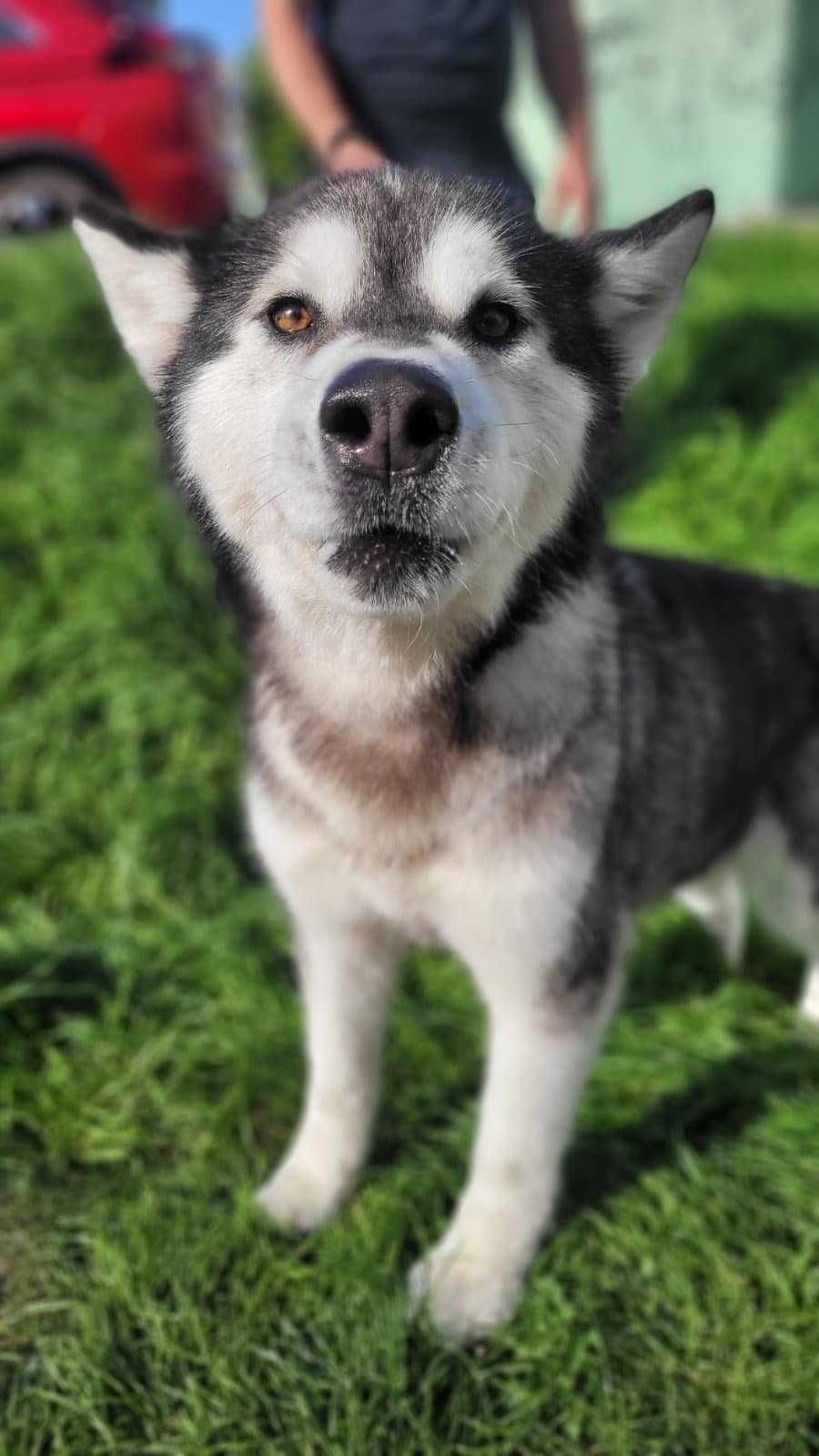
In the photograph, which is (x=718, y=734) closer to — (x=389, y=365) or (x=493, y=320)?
(x=493, y=320)

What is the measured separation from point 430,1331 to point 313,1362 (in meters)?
0.22

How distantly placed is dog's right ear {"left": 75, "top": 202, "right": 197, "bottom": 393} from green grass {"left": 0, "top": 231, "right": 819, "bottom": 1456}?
1639mm

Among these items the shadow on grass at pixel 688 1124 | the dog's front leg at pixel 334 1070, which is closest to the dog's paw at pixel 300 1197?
the dog's front leg at pixel 334 1070

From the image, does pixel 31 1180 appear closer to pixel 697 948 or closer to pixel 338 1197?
pixel 338 1197

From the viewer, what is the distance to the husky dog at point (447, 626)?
1613 mm

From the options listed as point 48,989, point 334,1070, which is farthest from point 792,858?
point 48,989

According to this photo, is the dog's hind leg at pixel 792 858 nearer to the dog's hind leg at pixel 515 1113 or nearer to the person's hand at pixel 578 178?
the dog's hind leg at pixel 515 1113

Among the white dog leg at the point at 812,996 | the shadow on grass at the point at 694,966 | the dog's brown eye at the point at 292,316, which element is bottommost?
the shadow on grass at the point at 694,966

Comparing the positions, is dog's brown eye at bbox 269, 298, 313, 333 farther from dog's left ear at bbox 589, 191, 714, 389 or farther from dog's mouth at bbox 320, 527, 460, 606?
dog's left ear at bbox 589, 191, 714, 389

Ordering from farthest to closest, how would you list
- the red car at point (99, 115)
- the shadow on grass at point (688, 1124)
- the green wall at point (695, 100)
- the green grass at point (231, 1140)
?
the green wall at point (695, 100)
the red car at point (99, 115)
the shadow on grass at point (688, 1124)
the green grass at point (231, 1140)

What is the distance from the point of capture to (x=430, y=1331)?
213cm

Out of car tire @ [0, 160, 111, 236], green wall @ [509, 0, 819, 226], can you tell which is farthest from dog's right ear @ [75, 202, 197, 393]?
green wall @ [509, 0, 819, 226]

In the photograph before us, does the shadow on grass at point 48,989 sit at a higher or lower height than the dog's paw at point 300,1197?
higher

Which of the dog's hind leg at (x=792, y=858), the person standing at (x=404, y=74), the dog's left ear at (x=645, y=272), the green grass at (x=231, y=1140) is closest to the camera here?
the dog's left ear at (x=645, y=272)
